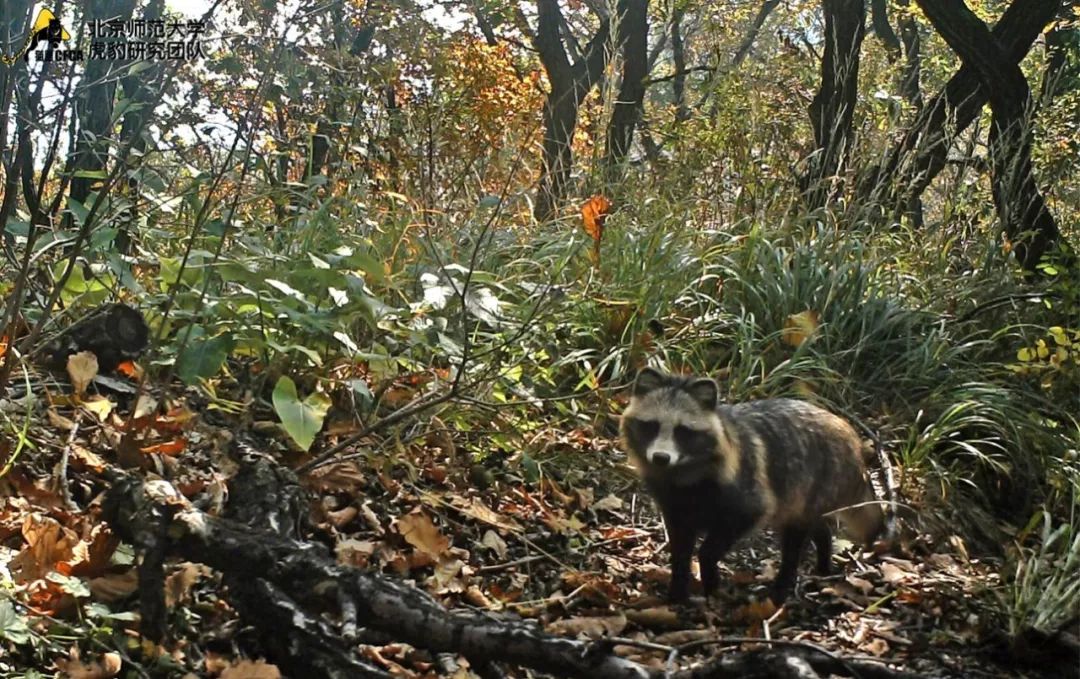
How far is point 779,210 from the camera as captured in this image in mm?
6793

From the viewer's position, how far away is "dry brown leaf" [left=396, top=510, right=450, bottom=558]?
3535mm

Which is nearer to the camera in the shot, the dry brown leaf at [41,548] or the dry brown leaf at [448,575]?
the dry brown leaf at [41,548]

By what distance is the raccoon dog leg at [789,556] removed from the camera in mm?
3866

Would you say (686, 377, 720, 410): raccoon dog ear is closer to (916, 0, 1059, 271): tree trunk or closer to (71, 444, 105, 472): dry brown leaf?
(71, 444, 105, 472): dry brown leaf

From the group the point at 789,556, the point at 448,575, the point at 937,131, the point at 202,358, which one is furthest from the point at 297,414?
the point at 937,131

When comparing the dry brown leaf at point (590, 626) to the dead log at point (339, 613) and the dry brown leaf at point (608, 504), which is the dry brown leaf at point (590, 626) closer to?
the dead log at point (339, 613)

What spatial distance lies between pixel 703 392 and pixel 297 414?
137 centimetres

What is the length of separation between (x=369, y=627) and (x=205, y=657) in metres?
0.41

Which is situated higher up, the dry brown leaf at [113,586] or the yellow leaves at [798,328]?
the yellow leaves at [798,328]

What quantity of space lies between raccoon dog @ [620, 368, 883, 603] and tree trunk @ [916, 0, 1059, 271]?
3165 millimetres

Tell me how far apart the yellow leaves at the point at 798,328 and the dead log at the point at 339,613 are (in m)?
3.00

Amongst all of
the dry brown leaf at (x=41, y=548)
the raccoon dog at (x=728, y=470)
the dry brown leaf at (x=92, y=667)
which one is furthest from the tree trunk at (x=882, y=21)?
the dry brown leaf at (x=92, y=667)

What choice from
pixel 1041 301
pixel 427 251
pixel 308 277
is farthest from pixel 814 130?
pixel 308 277

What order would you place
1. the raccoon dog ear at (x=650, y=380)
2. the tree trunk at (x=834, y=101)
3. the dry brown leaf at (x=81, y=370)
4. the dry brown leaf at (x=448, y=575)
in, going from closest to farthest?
the dry brown leaf at (x=448, y=575)
the dry brown leaf at (x=81, y=370)
the raccoon dog ear at (x=650, y=380)
the tree trunk at (x=834, y=101)
